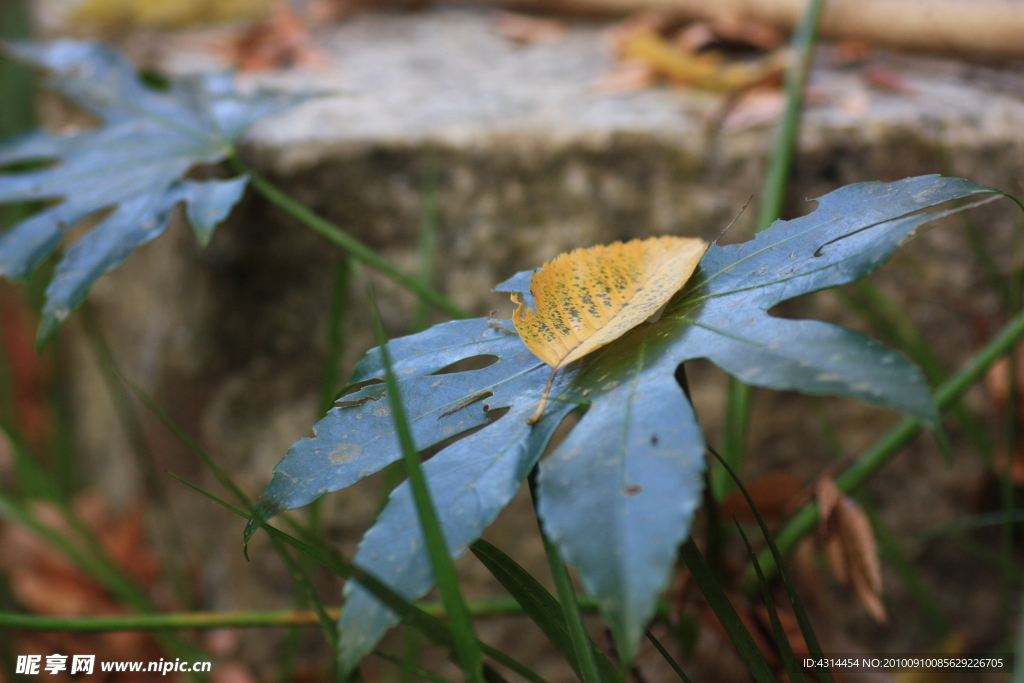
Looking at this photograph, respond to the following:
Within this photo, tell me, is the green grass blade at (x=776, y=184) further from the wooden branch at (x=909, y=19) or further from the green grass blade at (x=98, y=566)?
the green grass blade at (x=98, y=566)

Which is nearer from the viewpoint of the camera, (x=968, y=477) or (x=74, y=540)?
(x=968, y=477)

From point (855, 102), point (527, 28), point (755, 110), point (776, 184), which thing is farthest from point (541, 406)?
point (527, 28)

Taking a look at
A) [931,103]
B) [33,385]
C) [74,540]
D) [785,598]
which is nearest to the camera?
[785,598]

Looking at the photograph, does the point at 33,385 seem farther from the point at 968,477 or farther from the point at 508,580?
the point at 968,477

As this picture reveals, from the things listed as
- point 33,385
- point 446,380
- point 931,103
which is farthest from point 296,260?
point 33,385

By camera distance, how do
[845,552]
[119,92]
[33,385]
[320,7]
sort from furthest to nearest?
[33,385], [320,7], [119,92], [845,552]

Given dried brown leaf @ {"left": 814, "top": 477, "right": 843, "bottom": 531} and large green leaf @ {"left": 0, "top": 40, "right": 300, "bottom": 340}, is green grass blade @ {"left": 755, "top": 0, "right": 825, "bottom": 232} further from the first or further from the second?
large green leaf @ {"left": 0, "top": 40, "right": 300, "bottom": 340}

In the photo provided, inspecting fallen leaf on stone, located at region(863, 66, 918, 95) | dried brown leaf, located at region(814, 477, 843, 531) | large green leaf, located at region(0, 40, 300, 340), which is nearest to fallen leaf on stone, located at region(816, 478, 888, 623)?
dried brown leaf, located at region(814, 477, 843, 531)
